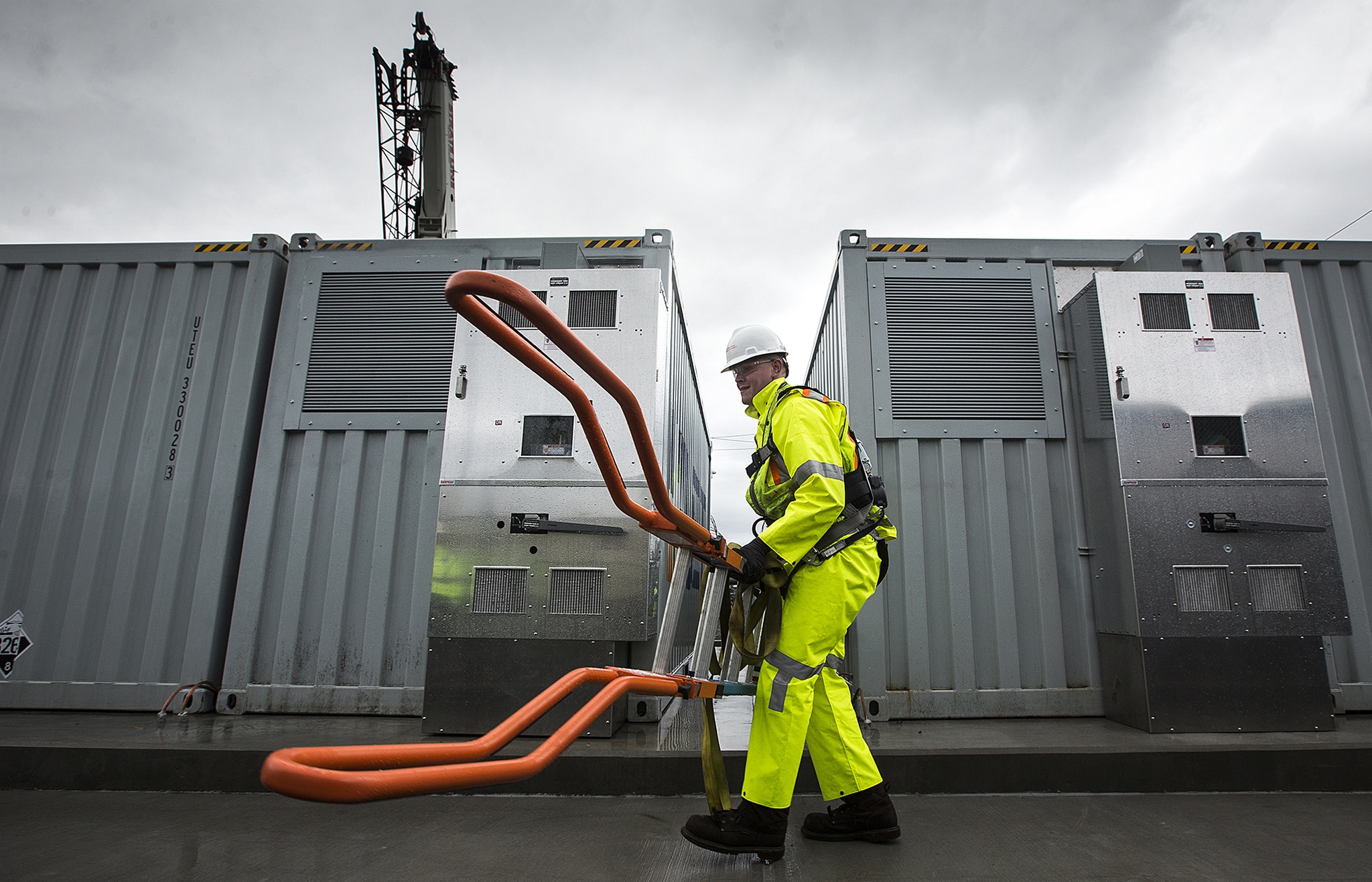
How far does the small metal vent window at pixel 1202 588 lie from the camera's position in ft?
13.7

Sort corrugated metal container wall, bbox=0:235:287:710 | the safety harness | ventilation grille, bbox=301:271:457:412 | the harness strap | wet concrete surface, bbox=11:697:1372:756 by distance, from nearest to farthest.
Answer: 1. the harness strap
2. the safety harness
3. wet concrete surface, bbox=11:697:1372:756
4. corrugated metal container wall, bbox=0:235:287:710
5. ventilation grille, bbox=301:271:457:412

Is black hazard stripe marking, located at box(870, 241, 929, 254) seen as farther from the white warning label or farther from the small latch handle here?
the white warning label

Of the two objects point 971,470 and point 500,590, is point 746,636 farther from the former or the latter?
point 971,470

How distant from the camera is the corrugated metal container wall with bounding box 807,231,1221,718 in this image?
453 centimetres

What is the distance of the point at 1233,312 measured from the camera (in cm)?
461

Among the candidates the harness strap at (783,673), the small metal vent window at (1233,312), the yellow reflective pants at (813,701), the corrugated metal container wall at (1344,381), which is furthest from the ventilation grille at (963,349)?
the harness strap at (783,673)

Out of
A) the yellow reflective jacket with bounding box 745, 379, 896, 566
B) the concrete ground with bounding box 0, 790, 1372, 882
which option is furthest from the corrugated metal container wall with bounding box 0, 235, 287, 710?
the yellow reflective jacket with bounding box 745, 379, 896, 566

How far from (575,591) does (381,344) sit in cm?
246

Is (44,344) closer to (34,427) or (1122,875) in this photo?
(34,427)

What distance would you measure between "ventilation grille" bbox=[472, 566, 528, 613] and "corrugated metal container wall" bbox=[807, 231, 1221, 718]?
2.15m

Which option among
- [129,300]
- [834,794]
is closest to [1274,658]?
[834,794]

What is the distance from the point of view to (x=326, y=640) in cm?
471

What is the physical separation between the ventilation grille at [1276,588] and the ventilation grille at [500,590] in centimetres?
435

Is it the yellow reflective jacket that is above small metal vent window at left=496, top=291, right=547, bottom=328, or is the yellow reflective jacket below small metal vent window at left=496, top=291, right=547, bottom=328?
below
